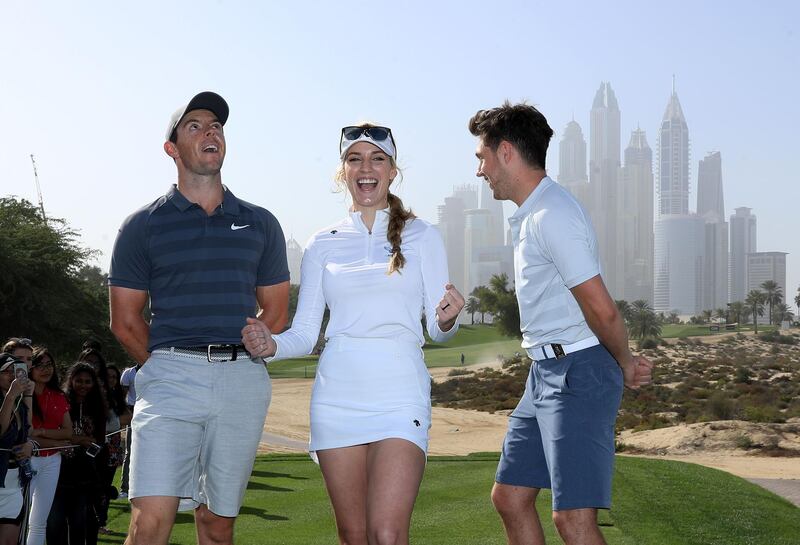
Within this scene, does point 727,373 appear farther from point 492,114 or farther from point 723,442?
point 492,114

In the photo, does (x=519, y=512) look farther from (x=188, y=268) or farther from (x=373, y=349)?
(x=188, y=268)

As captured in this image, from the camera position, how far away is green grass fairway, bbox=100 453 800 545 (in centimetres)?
1092

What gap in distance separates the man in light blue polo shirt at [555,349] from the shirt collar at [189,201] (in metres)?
1.11

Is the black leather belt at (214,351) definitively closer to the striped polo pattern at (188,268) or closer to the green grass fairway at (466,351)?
the striped polo pattern at (188,268)

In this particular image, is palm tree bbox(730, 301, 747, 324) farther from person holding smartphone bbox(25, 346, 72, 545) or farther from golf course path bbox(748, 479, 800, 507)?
person holding smartphone bbox(25, 346, 72, 545)

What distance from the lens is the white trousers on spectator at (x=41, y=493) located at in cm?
840

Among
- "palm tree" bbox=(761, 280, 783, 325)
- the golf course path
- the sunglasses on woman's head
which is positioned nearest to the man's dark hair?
the sunglasses on woman's head

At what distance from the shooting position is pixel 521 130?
4961 millimetres

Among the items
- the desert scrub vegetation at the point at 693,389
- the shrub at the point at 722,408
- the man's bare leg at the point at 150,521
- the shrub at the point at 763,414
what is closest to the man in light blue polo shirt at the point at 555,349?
the man's bare leg at the point at 150,521

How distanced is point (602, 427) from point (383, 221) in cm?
128

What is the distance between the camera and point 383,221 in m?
4.92

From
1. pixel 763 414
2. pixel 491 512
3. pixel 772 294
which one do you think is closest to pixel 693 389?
pixel 763 414

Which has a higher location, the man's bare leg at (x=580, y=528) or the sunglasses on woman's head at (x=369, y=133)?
the sunglasses on woman's head at (x=369, y=133)

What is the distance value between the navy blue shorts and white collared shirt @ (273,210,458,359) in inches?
19.5
